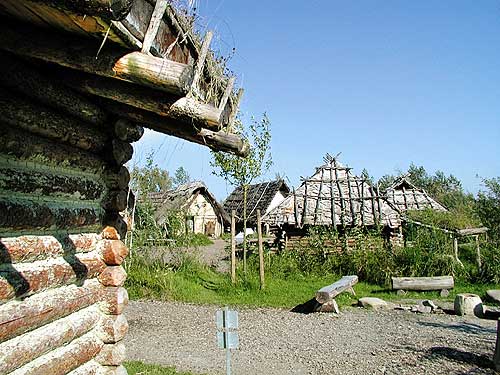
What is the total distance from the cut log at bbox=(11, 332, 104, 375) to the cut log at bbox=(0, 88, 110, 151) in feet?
5.25

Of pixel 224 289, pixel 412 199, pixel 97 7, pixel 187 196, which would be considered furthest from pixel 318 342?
pixel 187 196

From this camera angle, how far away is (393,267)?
48.8 feet

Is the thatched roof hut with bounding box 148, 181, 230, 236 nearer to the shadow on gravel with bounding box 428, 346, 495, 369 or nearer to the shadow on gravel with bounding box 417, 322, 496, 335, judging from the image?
the shadow on gravel with bounding box 417, 322, 496, 335

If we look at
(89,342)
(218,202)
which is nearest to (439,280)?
(89,342)

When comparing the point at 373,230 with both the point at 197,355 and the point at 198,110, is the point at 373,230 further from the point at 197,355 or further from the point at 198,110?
the point at 198,110

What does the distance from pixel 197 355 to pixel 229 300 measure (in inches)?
189

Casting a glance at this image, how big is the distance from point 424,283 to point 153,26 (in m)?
13.3

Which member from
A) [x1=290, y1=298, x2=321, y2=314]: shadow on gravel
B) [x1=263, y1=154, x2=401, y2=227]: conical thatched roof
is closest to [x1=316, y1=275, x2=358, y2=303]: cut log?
[x1=290, y1=298, x2=321, y2=314]: shadow on gravel

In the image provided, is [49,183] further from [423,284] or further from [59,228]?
[423,284]

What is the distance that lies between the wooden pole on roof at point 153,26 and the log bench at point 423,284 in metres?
12.9

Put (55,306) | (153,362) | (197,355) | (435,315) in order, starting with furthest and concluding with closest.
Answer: (435,315) < (197,355) < (153,362) < (55,306)

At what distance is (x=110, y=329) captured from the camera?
164 inches

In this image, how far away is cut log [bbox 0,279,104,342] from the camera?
9.35 feet

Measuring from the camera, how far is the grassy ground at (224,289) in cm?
1275
